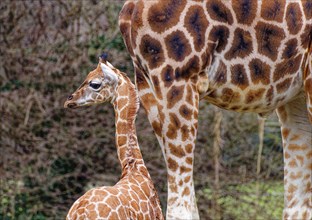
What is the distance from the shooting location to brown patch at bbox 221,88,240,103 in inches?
173

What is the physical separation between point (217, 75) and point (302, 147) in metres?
0.99

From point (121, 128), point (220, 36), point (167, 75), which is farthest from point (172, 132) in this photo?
point (121, 128)

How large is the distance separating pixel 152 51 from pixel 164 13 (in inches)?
7.3

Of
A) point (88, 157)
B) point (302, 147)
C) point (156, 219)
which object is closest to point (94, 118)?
point (88, 157)

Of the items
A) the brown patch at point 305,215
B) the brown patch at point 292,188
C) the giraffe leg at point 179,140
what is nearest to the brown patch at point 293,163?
the brown patch at point 292,188

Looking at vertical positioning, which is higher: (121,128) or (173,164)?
(173,164)

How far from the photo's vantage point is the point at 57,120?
8.91 meters

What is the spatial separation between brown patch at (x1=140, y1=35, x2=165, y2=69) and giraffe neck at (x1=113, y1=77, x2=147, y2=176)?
1.65 meters

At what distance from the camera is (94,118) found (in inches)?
352

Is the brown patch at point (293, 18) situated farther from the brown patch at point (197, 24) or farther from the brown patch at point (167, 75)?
the brown patch at point (167, 75)

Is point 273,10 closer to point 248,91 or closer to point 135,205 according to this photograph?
point 248,91

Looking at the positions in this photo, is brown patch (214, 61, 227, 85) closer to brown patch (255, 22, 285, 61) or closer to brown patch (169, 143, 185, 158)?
brown patch (255, 22, 285, 61)

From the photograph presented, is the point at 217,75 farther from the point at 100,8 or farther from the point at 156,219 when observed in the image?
the point at 100,8

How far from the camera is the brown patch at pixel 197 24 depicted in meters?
4.26
